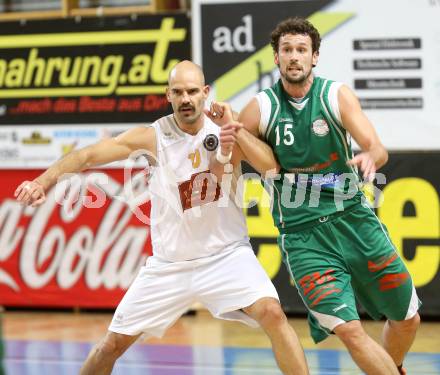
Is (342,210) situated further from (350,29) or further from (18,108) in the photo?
(18,108)

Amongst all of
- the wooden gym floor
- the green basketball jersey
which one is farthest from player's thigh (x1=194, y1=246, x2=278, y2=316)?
the wooden gym floor

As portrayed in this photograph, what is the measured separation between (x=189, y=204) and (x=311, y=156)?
3.06ft

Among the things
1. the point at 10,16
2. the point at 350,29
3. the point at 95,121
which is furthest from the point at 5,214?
the point at 350,29

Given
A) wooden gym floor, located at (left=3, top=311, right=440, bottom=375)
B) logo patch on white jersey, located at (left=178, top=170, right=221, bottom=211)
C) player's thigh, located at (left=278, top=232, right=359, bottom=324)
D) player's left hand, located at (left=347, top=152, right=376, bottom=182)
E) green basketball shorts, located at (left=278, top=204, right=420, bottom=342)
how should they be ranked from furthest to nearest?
wooden gym floor, located at (left=3, top=311, right=440, bottom=375) → logo patch on white jersey, located at (left=178, top=170, right=221, bottom=211) → green basketball shorts, located at (left=278, top=204, right=420, bottom=342) → player's thigh, located at (left=278, top=232, right=359, bottom=324) → player's left hand, located at (left=347, top=152, right=376, bottom=182)

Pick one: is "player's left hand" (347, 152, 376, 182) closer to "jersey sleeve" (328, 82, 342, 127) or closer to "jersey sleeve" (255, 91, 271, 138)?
"jersey sleeve" (328, 82, 342, 127)

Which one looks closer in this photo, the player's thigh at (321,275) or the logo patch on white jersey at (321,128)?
the player's thigh at (321,275)

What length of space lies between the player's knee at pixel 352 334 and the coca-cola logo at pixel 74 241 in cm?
568

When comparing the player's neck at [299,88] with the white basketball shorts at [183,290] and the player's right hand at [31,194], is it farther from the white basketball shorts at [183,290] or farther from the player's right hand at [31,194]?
the player's right hand at [31,194]

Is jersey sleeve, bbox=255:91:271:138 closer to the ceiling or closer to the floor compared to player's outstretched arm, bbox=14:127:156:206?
closer to the ceiling

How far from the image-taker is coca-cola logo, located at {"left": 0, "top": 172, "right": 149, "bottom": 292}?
478 inches

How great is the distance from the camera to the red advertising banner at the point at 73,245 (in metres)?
12.1

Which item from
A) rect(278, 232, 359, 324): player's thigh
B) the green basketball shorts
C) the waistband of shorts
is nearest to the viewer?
rect(278, 232, 359, 324): player's thigh

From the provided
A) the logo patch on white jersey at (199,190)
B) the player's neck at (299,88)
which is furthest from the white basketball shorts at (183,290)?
the player's neck at (299,88)

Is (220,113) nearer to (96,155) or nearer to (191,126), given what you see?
(191,126)
